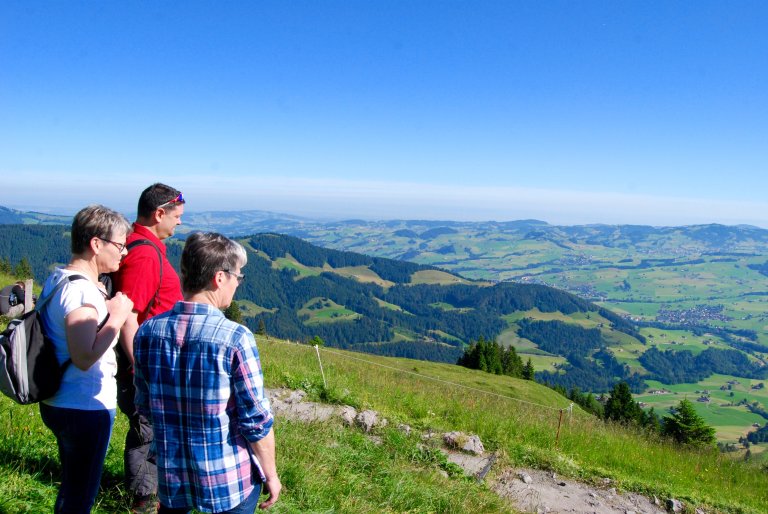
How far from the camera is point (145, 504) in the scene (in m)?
3.42

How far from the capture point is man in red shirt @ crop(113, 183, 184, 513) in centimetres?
334

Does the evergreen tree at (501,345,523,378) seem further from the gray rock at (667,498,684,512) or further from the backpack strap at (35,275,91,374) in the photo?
the backpack strap at (35,275,91,374)

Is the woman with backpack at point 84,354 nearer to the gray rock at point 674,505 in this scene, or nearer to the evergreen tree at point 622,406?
the gray rock at point 674,505

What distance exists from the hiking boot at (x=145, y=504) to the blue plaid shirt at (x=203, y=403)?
1.32m

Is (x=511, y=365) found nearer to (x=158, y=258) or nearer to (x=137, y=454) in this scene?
(x=137, y=454)

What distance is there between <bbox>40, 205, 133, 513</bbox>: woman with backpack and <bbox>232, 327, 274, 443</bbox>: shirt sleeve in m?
0.92

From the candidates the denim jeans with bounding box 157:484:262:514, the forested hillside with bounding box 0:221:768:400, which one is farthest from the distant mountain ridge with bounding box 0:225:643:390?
the denim jeans with bounding box 157:484:262:514

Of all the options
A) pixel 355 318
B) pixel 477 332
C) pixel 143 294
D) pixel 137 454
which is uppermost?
pixel 143 294

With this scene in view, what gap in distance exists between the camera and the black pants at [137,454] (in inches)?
135

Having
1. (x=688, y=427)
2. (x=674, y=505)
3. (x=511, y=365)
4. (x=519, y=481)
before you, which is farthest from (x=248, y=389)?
(x=511, y=365)

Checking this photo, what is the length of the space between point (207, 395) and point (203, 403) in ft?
0.15

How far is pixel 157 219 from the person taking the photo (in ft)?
12.0

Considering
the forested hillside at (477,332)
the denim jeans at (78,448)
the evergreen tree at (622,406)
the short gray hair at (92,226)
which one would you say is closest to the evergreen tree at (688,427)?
the evergreen tree at (622,406)

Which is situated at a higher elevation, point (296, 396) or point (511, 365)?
point (296, 396)
